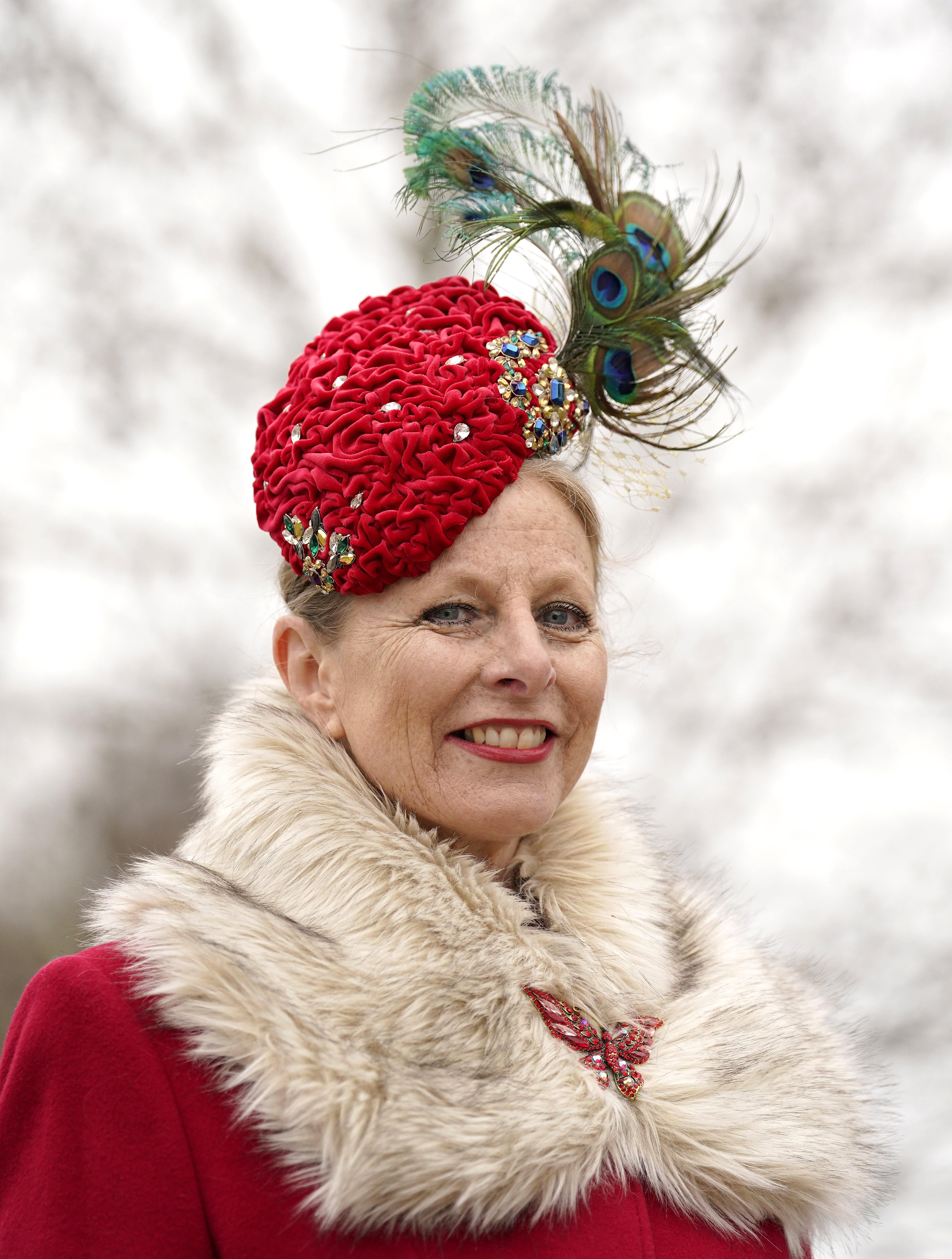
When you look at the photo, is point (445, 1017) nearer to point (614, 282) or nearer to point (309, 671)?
point (309, 671)

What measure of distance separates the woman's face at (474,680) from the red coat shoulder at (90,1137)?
562mm

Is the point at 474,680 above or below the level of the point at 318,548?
below

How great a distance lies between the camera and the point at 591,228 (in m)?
2.16

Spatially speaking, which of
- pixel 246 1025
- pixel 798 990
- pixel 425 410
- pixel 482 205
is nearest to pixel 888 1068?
pixel 798 990

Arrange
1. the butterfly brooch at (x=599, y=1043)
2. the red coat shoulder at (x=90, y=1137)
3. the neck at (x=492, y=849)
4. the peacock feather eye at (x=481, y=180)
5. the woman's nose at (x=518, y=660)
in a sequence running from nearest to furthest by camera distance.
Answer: the red coat shoulder at (x=90, y=1137) → the butterfly brooch at (x=599, y=1043) → the woman's nose at (x=518, y=660) → the neck at (x=492, y=849) → the peacock feather eye at (x=481, y=180)

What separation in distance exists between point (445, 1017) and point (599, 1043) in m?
0.30

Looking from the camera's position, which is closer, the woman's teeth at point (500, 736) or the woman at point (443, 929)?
the woman at point (443, 929)

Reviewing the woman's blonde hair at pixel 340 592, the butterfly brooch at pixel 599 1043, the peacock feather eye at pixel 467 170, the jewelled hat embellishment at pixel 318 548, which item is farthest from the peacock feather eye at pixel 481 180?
the butterfly brooch at pixel 599 1043

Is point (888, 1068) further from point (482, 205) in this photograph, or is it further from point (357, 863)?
point (482, 205)

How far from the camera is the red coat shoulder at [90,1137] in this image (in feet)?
4.60

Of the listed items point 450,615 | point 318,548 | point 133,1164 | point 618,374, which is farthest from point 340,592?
point 133,1164

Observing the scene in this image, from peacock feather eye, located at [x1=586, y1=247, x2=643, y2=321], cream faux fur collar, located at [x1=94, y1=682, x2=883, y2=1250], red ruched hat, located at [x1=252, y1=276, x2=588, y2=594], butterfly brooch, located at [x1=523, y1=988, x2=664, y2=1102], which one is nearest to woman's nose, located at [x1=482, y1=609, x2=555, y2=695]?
red ruched hat, located at [x1=252, y1=276, x2=588, y2=594]

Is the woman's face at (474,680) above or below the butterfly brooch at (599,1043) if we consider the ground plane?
above

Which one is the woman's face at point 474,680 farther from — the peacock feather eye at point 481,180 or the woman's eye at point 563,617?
the peacock feather eye at point 481,180
